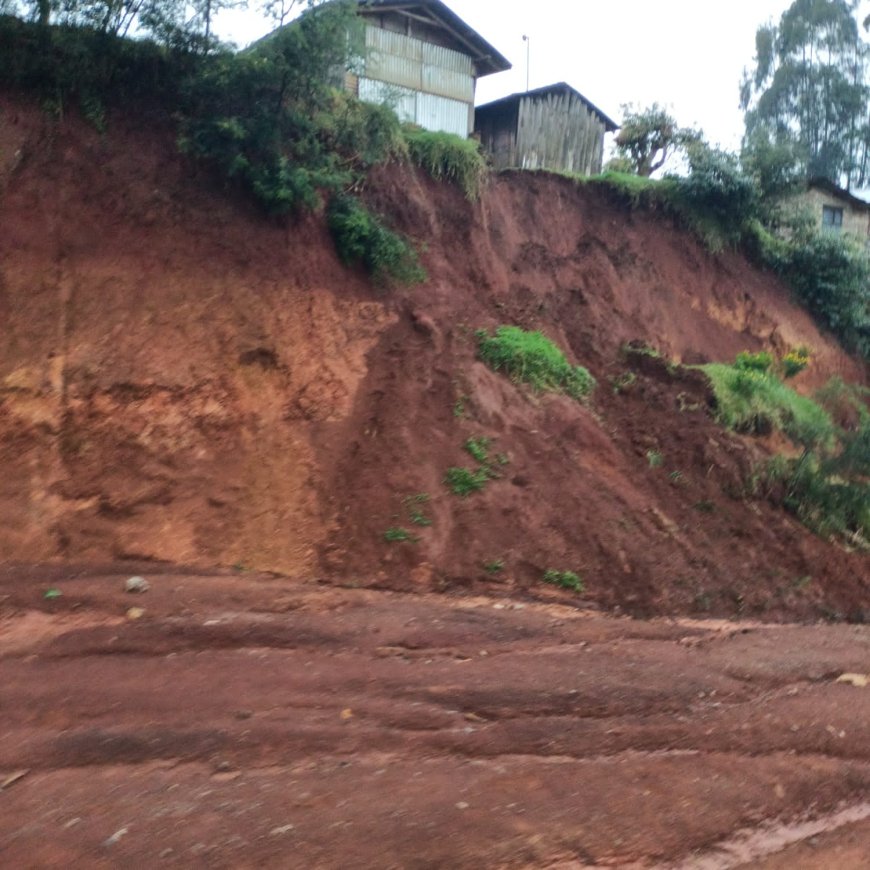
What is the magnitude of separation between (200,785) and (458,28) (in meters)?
17.0

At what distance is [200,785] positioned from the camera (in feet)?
17.1

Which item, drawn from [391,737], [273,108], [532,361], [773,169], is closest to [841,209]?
[773,169]

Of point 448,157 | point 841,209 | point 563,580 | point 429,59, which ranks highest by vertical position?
point 429,59

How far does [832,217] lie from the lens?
82.1 feet

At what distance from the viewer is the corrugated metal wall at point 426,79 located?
1823cm

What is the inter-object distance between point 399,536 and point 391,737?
374 centimetres

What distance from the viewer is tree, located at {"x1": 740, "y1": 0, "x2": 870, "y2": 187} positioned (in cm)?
3372

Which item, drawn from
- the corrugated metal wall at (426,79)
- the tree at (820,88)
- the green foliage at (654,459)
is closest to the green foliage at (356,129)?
the green foliage at (654,459)

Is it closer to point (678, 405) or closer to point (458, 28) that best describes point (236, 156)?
point (678, 405)

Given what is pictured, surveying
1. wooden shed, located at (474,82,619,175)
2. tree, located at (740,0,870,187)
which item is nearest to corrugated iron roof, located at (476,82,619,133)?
wooden shed, located at (474,82,619,175)

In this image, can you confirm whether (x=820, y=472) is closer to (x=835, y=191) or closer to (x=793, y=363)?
(x=793, y=363)

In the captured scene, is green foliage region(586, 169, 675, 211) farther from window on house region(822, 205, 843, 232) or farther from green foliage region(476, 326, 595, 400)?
window on house region(822, 205, 843, 232)

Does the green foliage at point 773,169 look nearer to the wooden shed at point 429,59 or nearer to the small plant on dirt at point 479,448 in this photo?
the wooden shed at point 429,59

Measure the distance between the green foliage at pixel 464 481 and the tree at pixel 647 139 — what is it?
33.9ft
